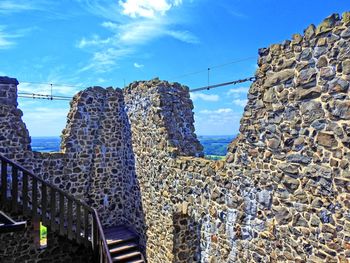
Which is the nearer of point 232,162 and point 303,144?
point 303,144

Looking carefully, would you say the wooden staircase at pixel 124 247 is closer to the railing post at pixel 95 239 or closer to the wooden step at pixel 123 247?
the wooden step at pixel 123 247

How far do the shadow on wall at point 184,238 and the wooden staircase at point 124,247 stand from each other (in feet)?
6.72

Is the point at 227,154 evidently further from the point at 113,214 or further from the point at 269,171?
the point at 113,214

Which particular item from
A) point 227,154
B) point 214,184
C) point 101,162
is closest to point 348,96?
point 227,154

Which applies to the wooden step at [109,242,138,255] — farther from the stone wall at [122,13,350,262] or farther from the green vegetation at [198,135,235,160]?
the green vegetation at [198,135,235,160]

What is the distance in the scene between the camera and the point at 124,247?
31.4 ft

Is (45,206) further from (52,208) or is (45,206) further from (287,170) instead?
(287,170)

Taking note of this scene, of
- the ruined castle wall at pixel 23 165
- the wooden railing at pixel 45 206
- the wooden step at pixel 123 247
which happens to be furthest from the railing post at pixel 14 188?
the wooden step at pixel 123 247

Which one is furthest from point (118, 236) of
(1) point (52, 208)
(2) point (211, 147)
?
(2) point (211, 147)

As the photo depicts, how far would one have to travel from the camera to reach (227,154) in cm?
628

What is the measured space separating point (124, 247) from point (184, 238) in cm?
247

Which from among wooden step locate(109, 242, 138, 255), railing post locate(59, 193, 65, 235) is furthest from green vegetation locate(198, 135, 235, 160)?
railing post locate(59, 193, 65, 235)

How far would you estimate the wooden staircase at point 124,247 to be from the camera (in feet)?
30.9

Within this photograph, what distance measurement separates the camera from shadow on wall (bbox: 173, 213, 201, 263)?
7.97 metres
